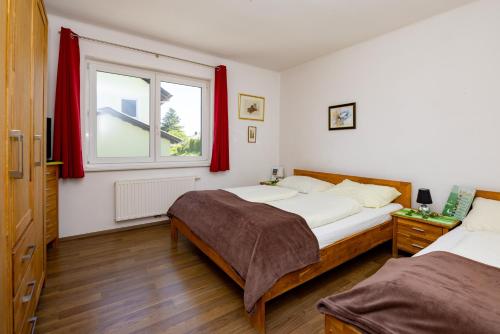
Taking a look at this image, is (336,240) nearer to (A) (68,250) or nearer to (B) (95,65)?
(A) (68,250)

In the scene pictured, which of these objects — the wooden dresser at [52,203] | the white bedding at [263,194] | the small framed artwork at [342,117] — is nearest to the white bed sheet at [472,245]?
the white bedding at [263,194]

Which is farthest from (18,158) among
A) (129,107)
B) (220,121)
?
(220,121)

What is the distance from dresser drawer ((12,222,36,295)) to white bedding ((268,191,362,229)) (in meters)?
1.80

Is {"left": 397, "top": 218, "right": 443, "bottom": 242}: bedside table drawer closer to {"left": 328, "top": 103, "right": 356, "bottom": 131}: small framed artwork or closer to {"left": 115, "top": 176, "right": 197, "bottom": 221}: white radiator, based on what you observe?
{"left": 328, "top": 103, "right": 356, "bottom": 131}: small framed artwork

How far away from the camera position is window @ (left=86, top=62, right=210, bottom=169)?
10.5 ft

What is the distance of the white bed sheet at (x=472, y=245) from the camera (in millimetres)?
1583

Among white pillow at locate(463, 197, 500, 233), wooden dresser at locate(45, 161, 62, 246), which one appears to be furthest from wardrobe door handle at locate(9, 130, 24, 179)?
white pillow at locate(463, 197, 500, 233)

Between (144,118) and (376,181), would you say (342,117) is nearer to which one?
(376,181)

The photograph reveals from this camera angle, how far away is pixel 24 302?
1.29m

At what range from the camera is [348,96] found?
3553mm

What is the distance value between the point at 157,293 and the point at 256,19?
291 centimetres

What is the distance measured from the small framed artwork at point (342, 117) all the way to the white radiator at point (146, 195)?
230cm

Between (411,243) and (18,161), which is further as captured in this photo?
(411,243)

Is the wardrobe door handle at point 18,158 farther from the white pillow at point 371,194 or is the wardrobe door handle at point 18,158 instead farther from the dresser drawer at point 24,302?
the white pillow at point 371,194
